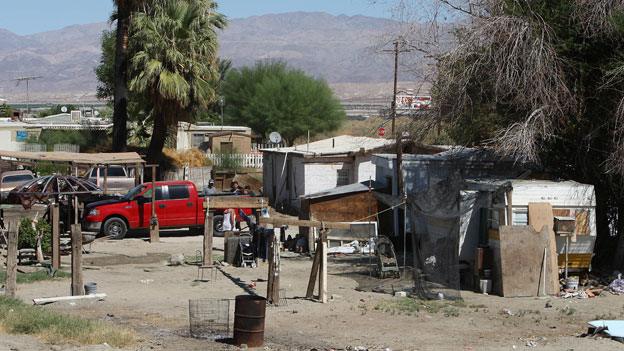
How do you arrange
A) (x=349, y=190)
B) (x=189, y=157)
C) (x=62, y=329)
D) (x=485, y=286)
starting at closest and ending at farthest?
1. (x=62, y=329)
2. (x=485, y=286)
3. (x=349, y=190)
4. (x=189, y=157)

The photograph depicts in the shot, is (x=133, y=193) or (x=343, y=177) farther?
(x=343, y=177)

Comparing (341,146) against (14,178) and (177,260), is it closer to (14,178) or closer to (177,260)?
(14,178)

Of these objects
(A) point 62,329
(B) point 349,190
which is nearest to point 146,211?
(B) point 349,190

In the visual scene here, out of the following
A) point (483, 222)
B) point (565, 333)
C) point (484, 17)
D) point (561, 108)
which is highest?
point (484, 17)

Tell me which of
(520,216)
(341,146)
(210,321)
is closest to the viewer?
(210,321)

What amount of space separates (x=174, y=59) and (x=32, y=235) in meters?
17.0

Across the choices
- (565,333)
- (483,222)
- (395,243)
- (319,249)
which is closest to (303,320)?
(319,249)

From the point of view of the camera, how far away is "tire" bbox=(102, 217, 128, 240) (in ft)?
98.2

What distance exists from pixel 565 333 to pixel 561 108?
683cm

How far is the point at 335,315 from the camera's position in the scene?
1780cm

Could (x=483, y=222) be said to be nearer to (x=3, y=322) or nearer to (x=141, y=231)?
(x=3, y=322)

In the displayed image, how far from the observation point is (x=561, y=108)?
21688mm

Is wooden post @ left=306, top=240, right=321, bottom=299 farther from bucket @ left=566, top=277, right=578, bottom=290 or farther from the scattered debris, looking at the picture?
the scattered debris

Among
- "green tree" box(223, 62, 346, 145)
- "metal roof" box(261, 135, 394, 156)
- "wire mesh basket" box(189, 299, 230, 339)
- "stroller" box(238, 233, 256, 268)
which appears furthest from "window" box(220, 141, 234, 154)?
"wire mesh basket" box(189, 299, 230, 339)
